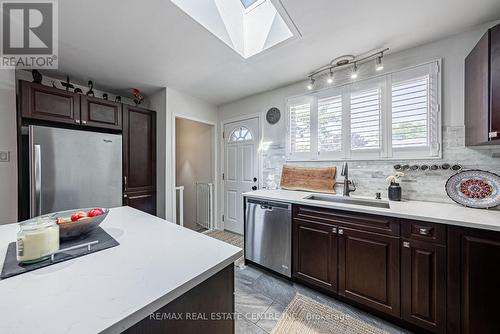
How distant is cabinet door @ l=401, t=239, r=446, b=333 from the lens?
129cm

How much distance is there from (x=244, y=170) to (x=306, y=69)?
5.80ft

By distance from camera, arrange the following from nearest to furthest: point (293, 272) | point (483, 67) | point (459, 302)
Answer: point (459, 302) → point (483, 67) → point (293, 272)

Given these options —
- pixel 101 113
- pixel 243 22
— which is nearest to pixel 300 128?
pixel 243 22

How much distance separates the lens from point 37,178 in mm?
1884

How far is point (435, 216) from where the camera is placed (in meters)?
1.31

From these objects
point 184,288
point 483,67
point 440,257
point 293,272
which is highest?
point 483,67

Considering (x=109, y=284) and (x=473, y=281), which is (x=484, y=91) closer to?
(x=473, y=281)

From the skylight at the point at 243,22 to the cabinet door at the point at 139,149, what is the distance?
176 cm

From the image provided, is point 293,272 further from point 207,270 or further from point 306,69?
point 306,69

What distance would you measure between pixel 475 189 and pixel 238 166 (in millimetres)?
2750

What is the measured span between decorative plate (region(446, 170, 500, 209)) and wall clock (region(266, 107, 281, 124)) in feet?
6.56

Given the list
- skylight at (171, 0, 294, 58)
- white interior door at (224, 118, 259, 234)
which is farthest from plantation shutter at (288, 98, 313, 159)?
skylight at (171, 0, 294, 58)

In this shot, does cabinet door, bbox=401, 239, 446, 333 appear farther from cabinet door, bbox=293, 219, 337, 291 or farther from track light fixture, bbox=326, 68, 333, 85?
track light fixture, bbox=326, 68, 333, 85

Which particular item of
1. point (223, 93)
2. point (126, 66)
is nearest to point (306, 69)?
point (223, 93)
